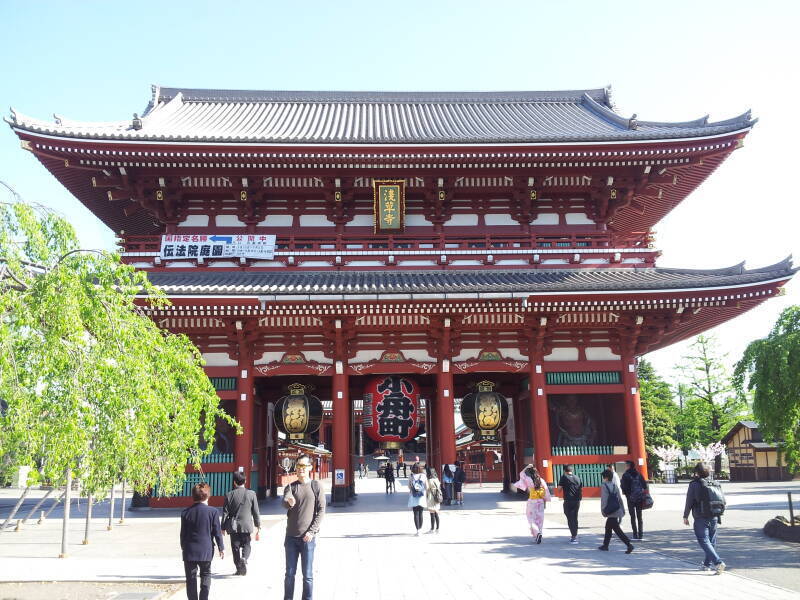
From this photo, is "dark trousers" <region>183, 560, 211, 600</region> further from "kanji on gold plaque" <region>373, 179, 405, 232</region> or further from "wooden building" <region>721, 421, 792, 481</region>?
"wooden building" <region>721, 421, 792, 481</region>

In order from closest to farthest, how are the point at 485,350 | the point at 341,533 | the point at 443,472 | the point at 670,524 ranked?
the point at 341,533 → the point at 670,524 → the point at 443,472 → the point at 485,350

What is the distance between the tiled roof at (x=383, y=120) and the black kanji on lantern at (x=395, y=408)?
777 centimetres

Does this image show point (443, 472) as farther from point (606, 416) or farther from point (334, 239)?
point (334, 239)

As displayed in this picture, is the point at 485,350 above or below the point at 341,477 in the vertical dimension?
above

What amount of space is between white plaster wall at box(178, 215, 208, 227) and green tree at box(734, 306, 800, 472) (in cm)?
1667

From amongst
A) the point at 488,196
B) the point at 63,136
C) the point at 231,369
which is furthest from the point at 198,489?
the point at 488,196

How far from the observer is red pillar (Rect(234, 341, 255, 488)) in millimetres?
17656

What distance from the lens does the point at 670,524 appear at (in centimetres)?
1445

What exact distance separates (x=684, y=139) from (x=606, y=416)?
9.69 metres

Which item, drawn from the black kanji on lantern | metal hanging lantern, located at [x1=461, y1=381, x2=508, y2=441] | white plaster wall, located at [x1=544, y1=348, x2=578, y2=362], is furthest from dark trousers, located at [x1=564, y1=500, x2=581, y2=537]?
white plaster wall, located at [x1=544, y1=348, x2=578, y2=362]

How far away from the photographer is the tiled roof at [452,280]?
16.6 meters

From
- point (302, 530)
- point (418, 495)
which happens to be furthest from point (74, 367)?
point (418, 495)

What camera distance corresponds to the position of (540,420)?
18391 mm

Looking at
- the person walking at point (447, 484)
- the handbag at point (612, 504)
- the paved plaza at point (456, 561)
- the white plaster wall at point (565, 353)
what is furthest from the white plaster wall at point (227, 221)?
the handbag at point (612, 504)
